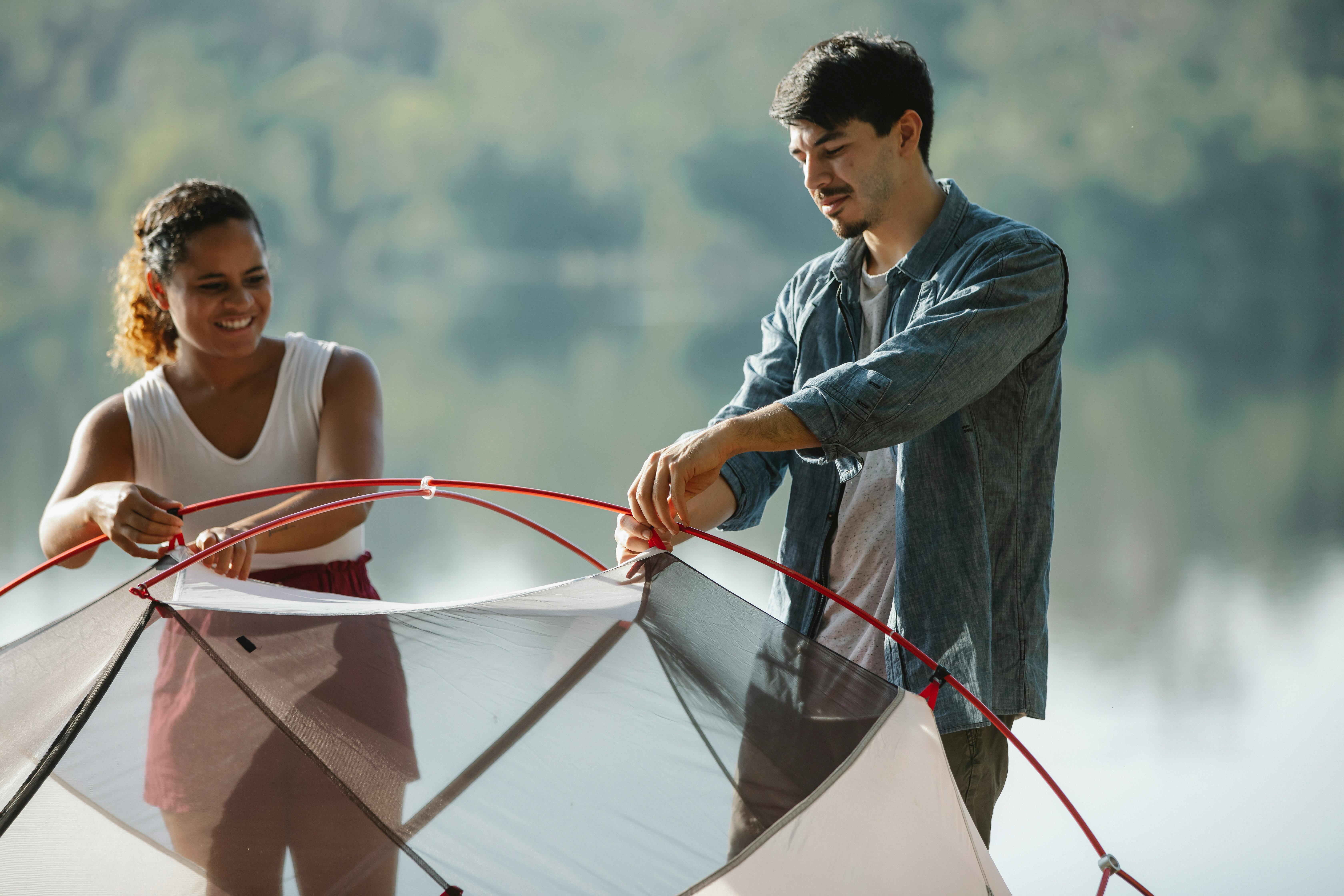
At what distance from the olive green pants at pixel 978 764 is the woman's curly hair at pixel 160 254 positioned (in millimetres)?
906

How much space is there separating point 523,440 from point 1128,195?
16.3 metres

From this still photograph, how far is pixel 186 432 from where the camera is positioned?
1.23m

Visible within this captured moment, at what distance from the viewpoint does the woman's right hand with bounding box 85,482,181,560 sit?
39.9 inches

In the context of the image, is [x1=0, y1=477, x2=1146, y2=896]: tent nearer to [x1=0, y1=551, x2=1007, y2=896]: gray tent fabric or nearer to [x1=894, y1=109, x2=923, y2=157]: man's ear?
[x1=0, y1=551, x2=1007, y2=896]: gray tent fabric

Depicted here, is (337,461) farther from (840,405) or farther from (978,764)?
(978,764)

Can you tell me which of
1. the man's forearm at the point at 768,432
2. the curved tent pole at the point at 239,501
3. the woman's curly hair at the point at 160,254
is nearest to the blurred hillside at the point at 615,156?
the woman's curly hair at the point at 160,254

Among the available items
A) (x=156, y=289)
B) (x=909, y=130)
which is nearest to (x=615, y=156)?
(x=156, y=289)

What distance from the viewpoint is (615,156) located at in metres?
21.4

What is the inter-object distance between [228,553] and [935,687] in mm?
642

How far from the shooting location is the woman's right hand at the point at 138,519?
3.33ft

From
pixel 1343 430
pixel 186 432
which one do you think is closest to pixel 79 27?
pixel 1343 430

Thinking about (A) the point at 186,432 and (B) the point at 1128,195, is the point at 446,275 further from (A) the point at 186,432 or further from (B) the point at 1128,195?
(A) the point at 186,432

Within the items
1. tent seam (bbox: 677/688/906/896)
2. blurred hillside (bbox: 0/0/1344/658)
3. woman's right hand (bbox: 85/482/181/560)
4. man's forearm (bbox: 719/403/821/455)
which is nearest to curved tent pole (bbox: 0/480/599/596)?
woman's right hand (bbox: 85/482/181/560)

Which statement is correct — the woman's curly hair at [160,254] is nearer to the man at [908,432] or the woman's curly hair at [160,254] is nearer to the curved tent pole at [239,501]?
the curved tent pole at [239,501]
